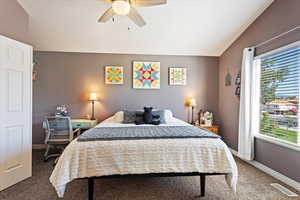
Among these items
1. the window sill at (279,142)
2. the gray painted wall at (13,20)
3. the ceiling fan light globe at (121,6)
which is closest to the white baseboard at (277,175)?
the window sill at (279,142)

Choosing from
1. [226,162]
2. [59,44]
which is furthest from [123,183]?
[59,44]

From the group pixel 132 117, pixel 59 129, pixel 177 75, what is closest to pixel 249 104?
pixel 177 75

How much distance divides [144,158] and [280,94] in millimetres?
2454

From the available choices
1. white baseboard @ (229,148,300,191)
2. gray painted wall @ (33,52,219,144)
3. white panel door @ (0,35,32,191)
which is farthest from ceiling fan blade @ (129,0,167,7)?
white baseboard @ (229,148,300,191)

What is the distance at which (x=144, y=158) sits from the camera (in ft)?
6.36

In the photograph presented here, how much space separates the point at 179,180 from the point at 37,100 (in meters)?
3.80

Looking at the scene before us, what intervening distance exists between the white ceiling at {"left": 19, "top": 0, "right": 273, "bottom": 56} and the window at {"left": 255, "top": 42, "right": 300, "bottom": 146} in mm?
957

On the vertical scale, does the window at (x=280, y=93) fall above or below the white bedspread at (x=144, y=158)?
above

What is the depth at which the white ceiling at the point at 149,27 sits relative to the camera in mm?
3064

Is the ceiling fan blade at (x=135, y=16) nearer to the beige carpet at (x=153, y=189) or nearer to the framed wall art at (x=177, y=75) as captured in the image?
the framed wall art at (x=177, y=75)

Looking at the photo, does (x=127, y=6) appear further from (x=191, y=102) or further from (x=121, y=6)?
(x=191, y=102)

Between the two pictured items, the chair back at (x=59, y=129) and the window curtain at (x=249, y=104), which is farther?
the chair back at (x=59, y=129)

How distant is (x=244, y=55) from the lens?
3.43m

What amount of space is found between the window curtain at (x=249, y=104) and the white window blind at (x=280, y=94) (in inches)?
3.3
